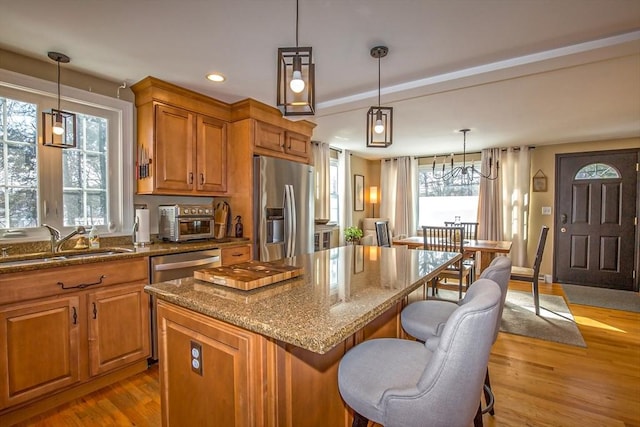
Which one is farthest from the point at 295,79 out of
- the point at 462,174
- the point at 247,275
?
the point at 462,174

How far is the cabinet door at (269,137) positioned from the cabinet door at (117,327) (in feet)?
6.03

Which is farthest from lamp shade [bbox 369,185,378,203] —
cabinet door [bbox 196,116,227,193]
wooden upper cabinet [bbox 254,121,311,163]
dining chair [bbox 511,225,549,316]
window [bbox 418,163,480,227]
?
cabinet door [bbox 196,116,227,193]

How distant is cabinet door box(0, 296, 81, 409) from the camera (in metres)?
1.76

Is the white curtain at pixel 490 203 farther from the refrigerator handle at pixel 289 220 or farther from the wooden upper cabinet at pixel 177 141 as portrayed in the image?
the wooden upper cabinet at pixel 177 141

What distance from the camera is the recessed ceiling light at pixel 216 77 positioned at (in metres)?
2.62

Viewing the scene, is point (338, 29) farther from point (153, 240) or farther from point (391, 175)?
point (391, 175)

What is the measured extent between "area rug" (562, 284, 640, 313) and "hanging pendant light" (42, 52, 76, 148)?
580cm

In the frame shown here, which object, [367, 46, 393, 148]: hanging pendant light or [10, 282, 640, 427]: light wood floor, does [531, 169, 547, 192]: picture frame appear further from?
[367, 46, 393, 148]: hanging pendant light

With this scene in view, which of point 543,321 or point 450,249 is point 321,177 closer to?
point 450,249

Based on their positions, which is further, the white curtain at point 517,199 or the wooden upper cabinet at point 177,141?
the white curtain at point 517,199

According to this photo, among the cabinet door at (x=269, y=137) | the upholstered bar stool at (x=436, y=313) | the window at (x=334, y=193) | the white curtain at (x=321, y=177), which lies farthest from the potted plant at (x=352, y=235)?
the upholstered bar stool at (x=436, y=313)

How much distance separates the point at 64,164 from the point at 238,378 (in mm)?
2551

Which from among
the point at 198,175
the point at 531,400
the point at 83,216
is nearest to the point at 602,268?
the point at 531,400

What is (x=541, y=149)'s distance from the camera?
17.6 feet
